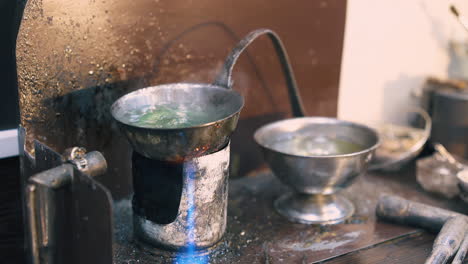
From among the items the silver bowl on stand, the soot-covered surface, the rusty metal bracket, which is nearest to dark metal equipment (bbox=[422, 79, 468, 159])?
the soot-covered surface

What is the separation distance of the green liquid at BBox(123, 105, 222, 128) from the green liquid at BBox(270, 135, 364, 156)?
0.48 m

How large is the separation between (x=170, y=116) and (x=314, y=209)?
2.43ft

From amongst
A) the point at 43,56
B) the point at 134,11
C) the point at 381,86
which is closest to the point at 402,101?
the point at 381,86

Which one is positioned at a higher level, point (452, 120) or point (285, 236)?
point (452, 120)

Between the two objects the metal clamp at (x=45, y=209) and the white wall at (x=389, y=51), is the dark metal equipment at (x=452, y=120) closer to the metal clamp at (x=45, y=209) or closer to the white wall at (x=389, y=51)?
the white wall at (x=389, y=51)

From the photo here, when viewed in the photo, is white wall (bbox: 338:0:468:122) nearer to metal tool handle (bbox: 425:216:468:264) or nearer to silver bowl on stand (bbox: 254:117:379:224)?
silver bowl on stand (bbox: 254:117:379:224)

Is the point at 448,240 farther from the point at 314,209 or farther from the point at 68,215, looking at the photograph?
the point at 68,215

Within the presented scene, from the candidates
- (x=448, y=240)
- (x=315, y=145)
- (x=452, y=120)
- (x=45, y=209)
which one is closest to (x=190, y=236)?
(x=45, y=209)

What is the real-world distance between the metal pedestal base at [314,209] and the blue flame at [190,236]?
0.48 metres

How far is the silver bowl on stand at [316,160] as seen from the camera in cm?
189

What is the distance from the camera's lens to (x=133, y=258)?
1.74 meters

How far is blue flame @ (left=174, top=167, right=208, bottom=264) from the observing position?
5.43 feet

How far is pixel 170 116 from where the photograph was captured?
1.72 meters

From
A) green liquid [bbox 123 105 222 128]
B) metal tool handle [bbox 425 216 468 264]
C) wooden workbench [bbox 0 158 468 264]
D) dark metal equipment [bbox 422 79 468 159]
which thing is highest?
green liquid [bbox 123 105 222 128]
